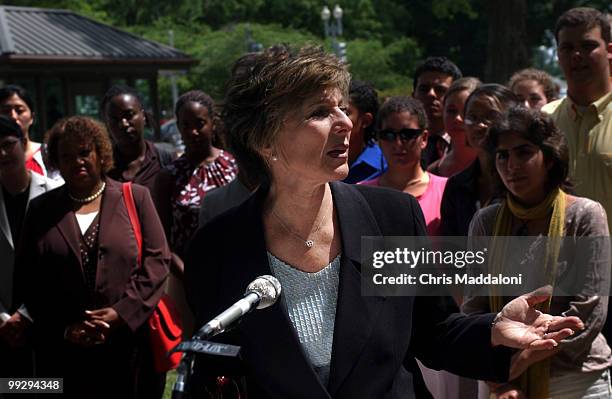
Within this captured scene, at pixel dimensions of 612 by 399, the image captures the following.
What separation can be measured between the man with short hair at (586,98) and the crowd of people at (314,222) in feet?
0.04

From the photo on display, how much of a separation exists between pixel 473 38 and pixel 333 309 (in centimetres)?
3856

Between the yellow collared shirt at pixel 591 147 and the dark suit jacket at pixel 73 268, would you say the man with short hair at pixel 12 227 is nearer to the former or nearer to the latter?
the dark suit jacket at pixel 73 268

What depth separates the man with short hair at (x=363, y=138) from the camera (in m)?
6.41

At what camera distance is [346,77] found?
3.37m

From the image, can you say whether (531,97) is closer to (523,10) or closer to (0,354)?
(0,354)

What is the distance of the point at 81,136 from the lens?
6027 mm

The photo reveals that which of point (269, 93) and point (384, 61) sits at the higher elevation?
point (269, 93)

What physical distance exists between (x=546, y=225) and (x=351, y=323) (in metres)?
1.79

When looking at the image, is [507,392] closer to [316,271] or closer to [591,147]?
[316,271]

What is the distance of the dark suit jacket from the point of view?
5.75 m

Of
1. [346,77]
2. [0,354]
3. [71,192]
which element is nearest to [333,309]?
[346,77]

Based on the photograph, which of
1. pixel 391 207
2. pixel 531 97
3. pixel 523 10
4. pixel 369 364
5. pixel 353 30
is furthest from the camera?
pixel 353 30

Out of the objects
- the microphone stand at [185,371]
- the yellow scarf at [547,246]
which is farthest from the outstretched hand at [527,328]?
the yellow scarf at [547,246]

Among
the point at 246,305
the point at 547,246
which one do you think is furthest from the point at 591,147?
the point at 246,305
